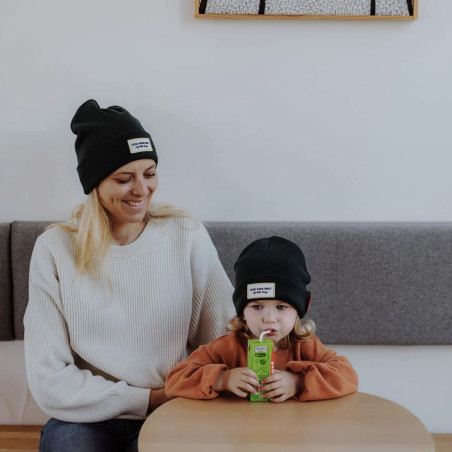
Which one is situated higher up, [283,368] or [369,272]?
[369,272]

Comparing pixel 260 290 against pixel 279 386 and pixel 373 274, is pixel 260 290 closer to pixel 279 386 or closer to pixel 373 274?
pixel 279 386

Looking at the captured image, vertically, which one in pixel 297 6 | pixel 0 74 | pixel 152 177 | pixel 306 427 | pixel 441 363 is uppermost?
pixel 297 6

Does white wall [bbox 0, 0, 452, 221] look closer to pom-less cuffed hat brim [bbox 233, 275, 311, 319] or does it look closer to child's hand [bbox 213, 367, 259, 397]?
pom-less cuffed hat brim [bbox 233, 275, 311, 319]

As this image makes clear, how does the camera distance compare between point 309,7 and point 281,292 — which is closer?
point 281,292

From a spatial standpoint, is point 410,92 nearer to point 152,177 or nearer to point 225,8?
point 225,8

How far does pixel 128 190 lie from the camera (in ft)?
5.76

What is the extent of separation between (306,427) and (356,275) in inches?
29.5

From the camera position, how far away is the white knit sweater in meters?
1.71

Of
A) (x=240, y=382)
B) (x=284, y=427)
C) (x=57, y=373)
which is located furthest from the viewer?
(x=57, y=373)

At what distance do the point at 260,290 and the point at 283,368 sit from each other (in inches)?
8.1

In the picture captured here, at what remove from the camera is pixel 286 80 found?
2074 millimetres

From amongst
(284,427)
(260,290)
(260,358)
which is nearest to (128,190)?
(260,290)

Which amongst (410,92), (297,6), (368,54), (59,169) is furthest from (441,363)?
(59,169)

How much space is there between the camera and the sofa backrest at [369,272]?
2016 millimetres
